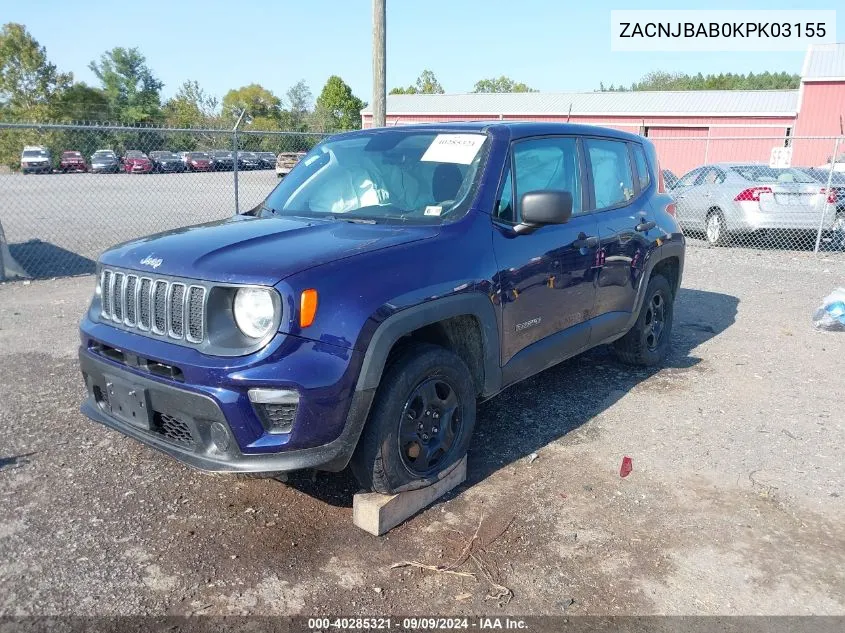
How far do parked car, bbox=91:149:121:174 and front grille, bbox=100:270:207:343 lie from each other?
1694 cm

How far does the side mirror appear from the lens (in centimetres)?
344

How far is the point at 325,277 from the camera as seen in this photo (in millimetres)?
2732

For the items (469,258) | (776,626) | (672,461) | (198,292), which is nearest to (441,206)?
(469,258)

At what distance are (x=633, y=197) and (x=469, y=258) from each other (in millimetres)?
2293

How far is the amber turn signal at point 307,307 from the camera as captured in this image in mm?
2650

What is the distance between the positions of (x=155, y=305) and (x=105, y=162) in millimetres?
18893

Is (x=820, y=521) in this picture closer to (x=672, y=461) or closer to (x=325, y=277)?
(x=672, y=461)

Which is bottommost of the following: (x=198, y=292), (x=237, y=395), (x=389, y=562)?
(x=389, y=562)

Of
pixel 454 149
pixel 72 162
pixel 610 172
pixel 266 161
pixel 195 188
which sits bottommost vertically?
pixel 195 188

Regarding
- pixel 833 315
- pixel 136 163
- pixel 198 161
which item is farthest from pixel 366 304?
pixel 198 161

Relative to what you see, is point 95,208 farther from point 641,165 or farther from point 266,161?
point 641,165

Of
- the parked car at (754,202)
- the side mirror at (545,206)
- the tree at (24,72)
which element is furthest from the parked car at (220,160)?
the tree at (24,72)

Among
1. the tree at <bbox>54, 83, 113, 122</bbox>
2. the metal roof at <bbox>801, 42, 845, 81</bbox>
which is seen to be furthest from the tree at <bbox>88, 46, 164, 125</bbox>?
the metal roof at <bbox>801, 42, 845, 81</bbox>

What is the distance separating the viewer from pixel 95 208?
16.8 metres
